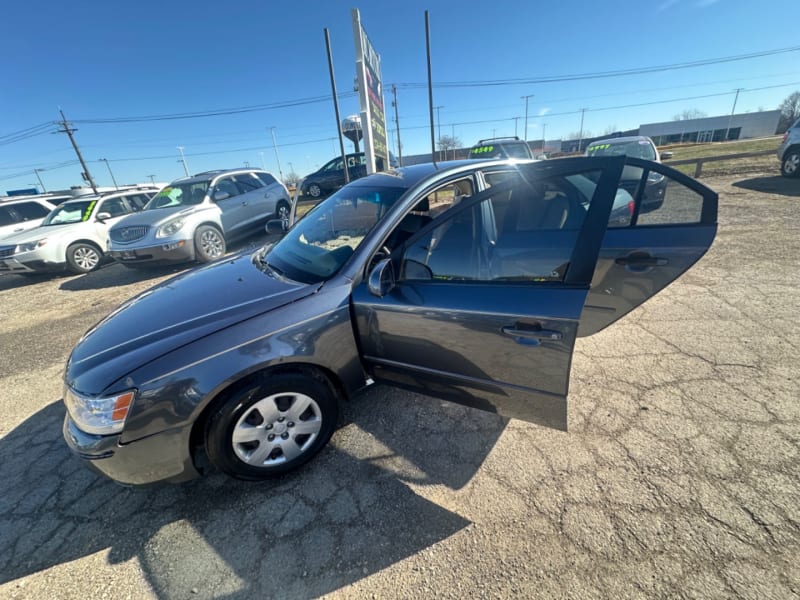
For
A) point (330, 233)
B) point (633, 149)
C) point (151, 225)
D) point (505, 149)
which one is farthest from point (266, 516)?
point (505, 149)

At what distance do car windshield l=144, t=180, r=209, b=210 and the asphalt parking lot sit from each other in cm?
556

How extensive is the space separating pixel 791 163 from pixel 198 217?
14.5 metres

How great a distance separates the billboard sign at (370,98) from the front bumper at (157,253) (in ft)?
16.1

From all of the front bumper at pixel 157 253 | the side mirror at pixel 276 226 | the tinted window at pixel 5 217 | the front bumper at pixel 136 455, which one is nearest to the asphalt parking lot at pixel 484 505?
the front bumper at pixel 136 455

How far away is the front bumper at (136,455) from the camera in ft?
5.26

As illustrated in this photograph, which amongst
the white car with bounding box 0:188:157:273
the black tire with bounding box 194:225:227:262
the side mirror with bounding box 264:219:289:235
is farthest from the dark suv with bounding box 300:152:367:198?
the side mirror with bounding box 264:219:289:235

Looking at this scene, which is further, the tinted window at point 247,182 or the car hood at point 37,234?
the tinted window at point 247,182

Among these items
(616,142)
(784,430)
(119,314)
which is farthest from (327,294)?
(616,142)

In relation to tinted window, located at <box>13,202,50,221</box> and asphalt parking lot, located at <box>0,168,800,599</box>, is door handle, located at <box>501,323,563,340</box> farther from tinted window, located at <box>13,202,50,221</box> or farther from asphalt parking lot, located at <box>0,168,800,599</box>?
tinted window, located at <box>13,202,50,221</box>

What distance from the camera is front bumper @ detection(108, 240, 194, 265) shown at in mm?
6012

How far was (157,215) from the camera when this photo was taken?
6.39 meters

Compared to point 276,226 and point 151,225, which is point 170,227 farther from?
point 276,226

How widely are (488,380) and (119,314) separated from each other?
240 centimetres

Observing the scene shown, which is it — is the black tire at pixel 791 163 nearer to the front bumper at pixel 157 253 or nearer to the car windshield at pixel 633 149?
the car windshield at pixel 633 149
